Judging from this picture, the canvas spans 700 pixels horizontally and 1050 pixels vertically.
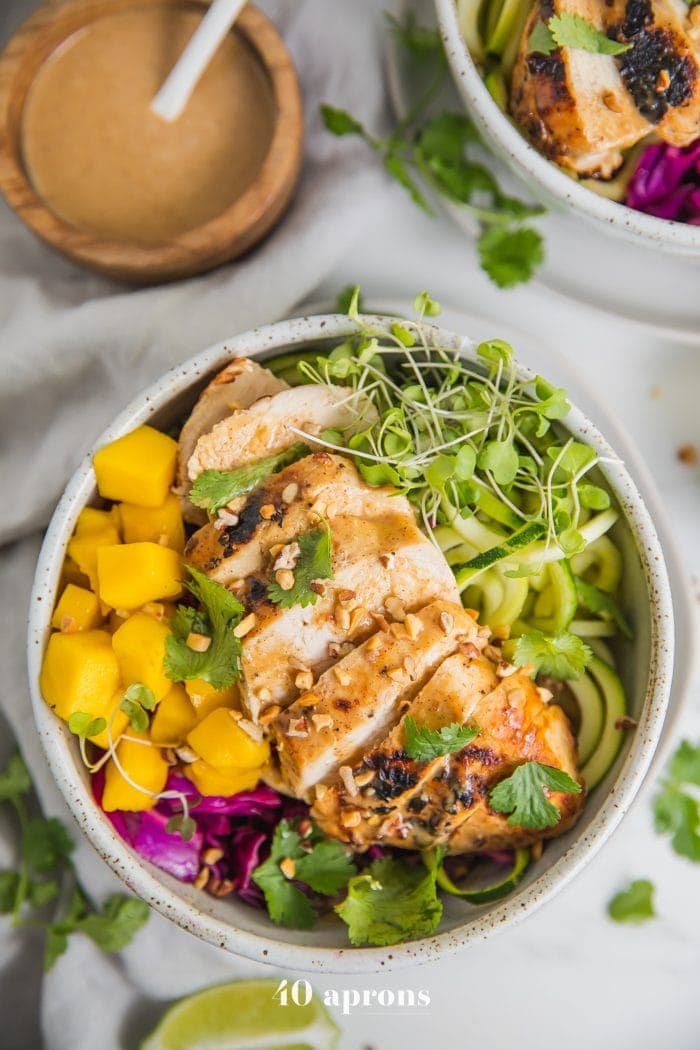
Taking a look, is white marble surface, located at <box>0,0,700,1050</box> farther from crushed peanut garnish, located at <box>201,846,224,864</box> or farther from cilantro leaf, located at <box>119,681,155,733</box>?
cilantro leaf, located at <box>119,681,155,733</box>

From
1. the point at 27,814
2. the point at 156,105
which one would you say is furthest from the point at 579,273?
the point at 27,814

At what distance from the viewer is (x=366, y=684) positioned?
246 centimetres

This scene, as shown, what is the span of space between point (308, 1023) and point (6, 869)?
1.12 meters

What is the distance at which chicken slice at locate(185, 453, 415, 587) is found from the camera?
2.52m

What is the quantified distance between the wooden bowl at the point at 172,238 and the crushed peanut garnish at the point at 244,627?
1.20m

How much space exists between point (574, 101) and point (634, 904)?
2487 mm

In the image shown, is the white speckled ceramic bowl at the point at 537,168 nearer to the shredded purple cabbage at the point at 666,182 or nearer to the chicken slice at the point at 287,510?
the shredded purple cabbage at the point at 666,182

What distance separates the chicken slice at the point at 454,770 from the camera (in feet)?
8.02


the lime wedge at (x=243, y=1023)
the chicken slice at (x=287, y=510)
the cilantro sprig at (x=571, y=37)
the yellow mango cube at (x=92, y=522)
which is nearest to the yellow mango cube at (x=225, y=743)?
the chicken slice at (x=287, y=510)

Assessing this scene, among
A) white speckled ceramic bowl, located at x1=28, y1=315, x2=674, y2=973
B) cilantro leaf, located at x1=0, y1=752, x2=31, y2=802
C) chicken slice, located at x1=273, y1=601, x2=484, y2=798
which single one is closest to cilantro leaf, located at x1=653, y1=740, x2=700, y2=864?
white speckled ceramic bowl, located at x1=28, y1=315, x2=674, y2=973

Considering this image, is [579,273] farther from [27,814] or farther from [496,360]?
[27,814]

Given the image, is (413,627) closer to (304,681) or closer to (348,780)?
(304,681)

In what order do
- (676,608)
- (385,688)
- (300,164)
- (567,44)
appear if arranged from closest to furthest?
(385,688) < (567,44) < (676,608) < (300,164)

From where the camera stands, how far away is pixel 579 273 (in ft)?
10.5
